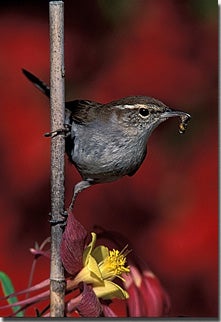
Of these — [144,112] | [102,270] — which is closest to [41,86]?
[144,112]

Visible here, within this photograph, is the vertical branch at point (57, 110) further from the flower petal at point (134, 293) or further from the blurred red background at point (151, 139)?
the blurred red background at point (151, 139)

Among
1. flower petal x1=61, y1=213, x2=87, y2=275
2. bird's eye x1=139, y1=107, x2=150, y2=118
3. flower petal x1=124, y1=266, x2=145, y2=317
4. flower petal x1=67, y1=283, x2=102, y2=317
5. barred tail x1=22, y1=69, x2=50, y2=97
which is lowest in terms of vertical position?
flower petal x1=124, y1=266, x2=145, y2=317

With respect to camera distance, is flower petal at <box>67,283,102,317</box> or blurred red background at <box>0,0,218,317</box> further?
blurred red background at <box>0,0,218,317</box>

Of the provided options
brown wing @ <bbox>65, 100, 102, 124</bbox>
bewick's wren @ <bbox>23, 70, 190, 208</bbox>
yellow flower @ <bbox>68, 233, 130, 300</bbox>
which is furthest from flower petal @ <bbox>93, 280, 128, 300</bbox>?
brown wing @ <bbox>65, 100, 102, 124</bbox>

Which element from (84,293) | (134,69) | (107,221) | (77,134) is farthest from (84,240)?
(134,69)

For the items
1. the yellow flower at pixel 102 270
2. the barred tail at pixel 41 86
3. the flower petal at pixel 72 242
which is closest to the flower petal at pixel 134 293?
the yellow flower at pixel 102 270

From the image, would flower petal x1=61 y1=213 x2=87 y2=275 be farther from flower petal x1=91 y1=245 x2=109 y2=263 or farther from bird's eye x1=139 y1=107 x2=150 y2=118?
bird's eye x1=139 y1=107 x2=150 y2=118
